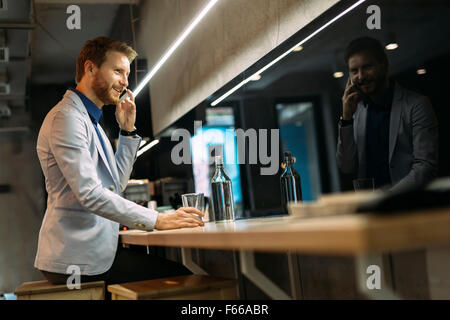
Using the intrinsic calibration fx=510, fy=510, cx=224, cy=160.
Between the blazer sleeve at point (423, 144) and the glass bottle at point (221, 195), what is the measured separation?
71cm

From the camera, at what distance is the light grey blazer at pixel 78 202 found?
1872 millimetres

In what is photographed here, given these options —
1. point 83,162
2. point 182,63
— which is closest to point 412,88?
point 83,162

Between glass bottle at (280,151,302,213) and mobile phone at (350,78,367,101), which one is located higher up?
mobile phone at (350,78,367,101)

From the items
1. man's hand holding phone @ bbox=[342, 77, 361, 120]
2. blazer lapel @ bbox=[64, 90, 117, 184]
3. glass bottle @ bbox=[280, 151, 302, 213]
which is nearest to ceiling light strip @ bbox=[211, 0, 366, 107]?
man's hand holding phone @ bbox=[342, 77, 361, 120]

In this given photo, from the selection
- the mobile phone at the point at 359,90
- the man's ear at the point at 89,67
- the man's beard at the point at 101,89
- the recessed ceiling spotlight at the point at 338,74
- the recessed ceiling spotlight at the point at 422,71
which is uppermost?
the man's ear at the point at 89,67

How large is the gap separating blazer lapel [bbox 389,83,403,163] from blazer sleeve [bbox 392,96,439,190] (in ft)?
0.22

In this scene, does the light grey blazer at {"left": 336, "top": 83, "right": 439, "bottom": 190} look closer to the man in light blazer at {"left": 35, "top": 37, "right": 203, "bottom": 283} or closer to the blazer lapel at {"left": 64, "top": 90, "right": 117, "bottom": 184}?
the man in light blazer at {"left": 35, "top": 37, "right": 203, "bottom": 283}

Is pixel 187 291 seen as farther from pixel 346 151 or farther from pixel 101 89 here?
pixel 101 89

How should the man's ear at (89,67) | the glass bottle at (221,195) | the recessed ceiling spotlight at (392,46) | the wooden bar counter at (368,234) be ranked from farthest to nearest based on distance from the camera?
the man's ear at (89,67) < the glass bottle at (221,195) < the recessed ceiling spotlight at (392,46) < the wooden bar counter at (368,234)

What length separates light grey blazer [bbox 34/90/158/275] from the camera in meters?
1.87

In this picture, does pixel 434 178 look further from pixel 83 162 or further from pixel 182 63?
pixel 182 63

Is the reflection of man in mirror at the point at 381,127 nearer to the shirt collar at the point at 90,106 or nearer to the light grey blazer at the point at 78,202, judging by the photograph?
the light grey blazer at the point at 78,202

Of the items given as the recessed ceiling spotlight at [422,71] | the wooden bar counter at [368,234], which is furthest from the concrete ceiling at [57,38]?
the wooden bar counter at [368,234]
